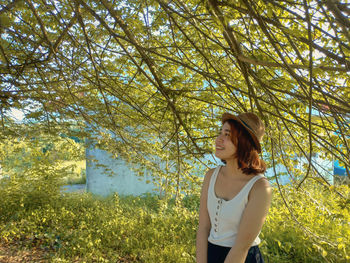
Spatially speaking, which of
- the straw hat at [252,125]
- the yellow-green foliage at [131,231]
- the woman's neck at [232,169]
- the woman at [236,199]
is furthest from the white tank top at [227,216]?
the yellow-green foliage at [131,231]

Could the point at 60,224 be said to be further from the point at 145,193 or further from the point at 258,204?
the point at 258,204

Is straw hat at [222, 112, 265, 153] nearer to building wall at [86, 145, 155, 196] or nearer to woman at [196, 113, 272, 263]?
woman at [196, 113, 272, 263]

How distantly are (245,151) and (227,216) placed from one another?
0.36 m

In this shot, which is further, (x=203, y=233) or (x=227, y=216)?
(x=203, y=233)

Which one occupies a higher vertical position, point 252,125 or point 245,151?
point 252,125

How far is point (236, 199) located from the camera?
159 centimetres

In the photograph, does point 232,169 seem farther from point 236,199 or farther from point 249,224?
point 249,224

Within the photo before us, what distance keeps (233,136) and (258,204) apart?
1.26 ft

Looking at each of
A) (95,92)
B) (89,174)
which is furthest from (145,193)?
(95,92)

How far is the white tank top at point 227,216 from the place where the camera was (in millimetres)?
1574

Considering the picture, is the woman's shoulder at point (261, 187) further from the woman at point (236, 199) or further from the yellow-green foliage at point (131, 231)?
the yellow-green foliage at point (131, 231)

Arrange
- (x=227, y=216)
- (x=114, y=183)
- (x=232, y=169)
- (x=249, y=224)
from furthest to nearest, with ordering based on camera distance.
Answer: (x=114, y=183) < (x=232, y=169) < (x=227, y=216) < (x=249, y=224)

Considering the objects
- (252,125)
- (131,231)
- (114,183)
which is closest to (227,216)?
(252,125)

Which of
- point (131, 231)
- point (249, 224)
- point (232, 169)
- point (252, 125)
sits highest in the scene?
point (252, 125)
